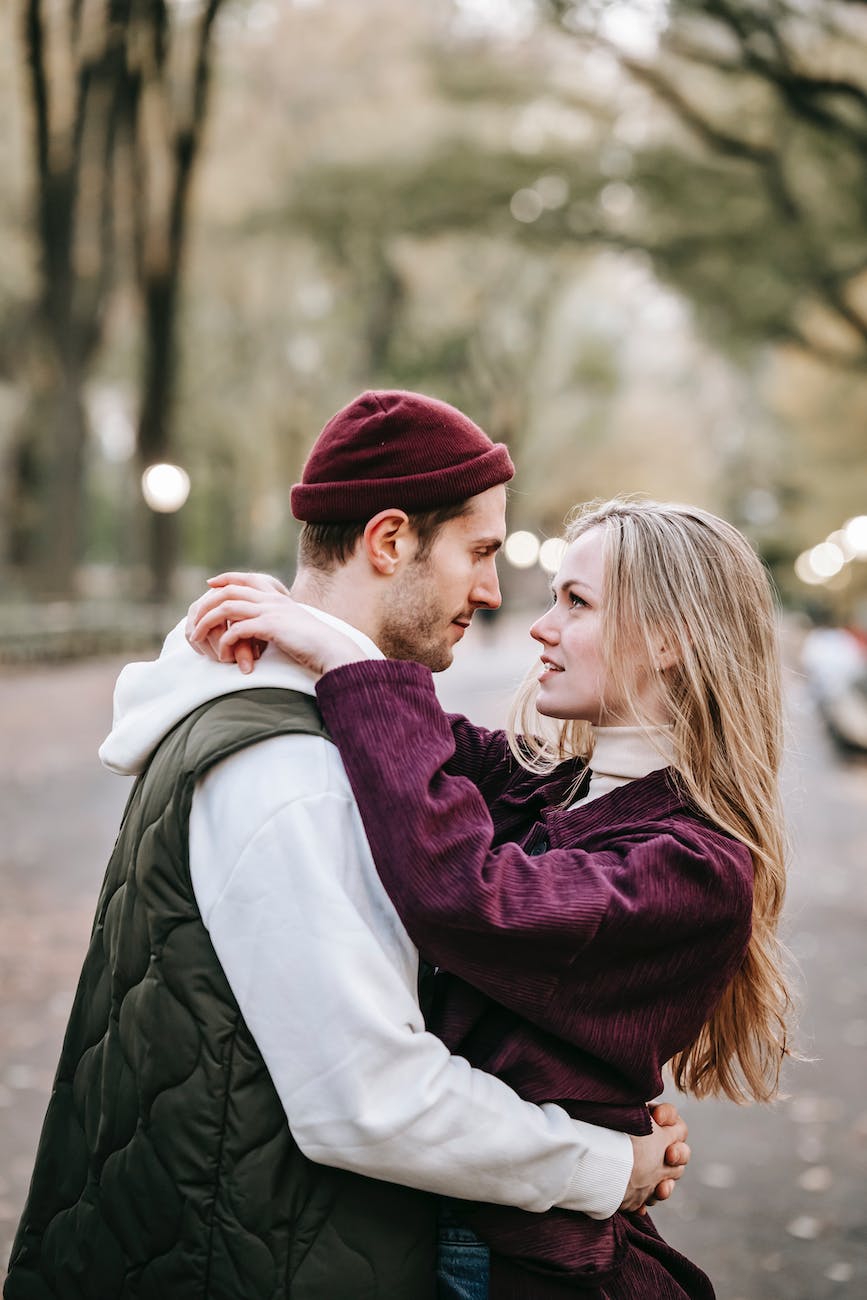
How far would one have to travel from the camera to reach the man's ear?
2314 mm

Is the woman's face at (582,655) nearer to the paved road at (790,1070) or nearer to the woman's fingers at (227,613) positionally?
the paved road at (790,1070)

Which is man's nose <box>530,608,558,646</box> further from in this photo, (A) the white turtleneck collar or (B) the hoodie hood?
(B) the hoodie hood

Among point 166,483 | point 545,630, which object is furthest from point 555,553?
point 166,483

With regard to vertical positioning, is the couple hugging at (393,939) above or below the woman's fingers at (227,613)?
below

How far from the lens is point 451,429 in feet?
7.68

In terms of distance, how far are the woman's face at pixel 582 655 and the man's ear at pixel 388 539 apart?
11.4 inches

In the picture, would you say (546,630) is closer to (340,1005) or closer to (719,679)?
(719,679)

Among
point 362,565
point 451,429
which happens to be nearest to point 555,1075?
point 362,565

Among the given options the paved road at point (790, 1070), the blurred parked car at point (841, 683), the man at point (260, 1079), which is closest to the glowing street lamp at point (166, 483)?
the paved road at point (790, 1070)

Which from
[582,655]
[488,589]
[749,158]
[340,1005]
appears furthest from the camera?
[749,158]

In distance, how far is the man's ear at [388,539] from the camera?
231 cm

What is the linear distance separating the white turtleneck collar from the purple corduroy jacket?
16cm

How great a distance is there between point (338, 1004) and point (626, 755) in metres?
0.75

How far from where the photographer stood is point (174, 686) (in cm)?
215
